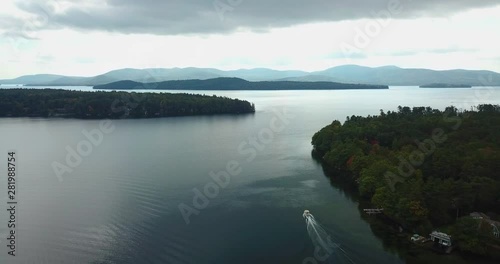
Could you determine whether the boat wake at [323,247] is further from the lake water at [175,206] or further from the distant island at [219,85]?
the distant island at [219,85]

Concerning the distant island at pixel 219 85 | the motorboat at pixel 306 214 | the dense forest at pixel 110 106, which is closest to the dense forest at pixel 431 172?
the motorboat at pixel 306 214

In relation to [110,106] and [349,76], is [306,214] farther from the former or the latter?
[349,76]

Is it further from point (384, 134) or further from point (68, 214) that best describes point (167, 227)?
point (384, 134)

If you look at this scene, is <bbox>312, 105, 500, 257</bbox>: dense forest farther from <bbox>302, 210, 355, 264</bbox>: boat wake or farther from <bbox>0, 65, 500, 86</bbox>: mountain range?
<bbox>0, 65, 500, 86</bbox>: mountain range

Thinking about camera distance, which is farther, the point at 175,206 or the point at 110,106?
the point at 110,106

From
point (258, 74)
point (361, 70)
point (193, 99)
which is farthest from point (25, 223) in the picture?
point (258, 74)

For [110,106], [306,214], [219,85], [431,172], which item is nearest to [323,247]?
[306,214]
